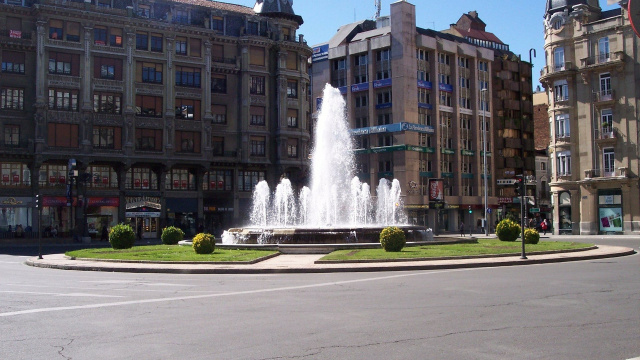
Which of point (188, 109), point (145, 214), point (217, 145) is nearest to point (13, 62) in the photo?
point (188, 109)

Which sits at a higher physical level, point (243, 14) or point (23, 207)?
point (243, 14)

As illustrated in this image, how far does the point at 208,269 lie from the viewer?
21453 mm

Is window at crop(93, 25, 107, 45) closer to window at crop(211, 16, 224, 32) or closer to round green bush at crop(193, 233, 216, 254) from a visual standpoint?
window at crop(211, 16, 224, 32)

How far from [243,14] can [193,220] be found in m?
21.2

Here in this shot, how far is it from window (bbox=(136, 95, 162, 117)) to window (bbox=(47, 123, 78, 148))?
582 centimetres

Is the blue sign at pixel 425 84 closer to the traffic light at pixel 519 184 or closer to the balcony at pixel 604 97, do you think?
the balcony at pixel 604 97

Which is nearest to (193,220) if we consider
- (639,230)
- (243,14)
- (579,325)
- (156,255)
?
(243,14)

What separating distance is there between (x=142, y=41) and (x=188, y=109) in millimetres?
7251

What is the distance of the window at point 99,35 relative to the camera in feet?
180

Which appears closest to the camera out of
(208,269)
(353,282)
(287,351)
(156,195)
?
(287,351)

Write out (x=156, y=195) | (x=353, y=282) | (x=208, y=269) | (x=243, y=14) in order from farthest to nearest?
(x=243, y=14) → (x=156, y=195) → (x=208, y=269) → (x=353, y=282)

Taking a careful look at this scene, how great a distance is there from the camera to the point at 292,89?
6562cm

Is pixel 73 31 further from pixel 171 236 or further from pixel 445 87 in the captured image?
pixel 445 87

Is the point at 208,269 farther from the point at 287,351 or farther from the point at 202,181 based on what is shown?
the point at 202,181
